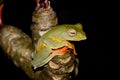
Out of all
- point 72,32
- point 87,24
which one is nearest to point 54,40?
point 72,32

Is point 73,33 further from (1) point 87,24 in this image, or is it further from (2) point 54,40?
(1) point 87,24

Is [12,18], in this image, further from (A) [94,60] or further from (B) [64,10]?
(A) [94,60]

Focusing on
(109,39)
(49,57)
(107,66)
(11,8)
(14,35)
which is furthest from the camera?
(109,39)

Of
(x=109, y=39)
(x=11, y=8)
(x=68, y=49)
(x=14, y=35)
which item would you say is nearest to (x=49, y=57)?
(x=68, y=49)

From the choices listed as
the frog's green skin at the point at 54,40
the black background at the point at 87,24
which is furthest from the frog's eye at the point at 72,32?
the black background at the point at 87,24

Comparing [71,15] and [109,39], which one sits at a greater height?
[71,15]

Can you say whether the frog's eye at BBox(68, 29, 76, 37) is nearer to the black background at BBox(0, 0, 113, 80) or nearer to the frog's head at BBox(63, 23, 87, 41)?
the frog's head at BBox(63, 23, 87, 41)

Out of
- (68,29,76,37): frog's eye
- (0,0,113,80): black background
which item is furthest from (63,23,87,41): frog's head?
(0,0,113,80): black background
